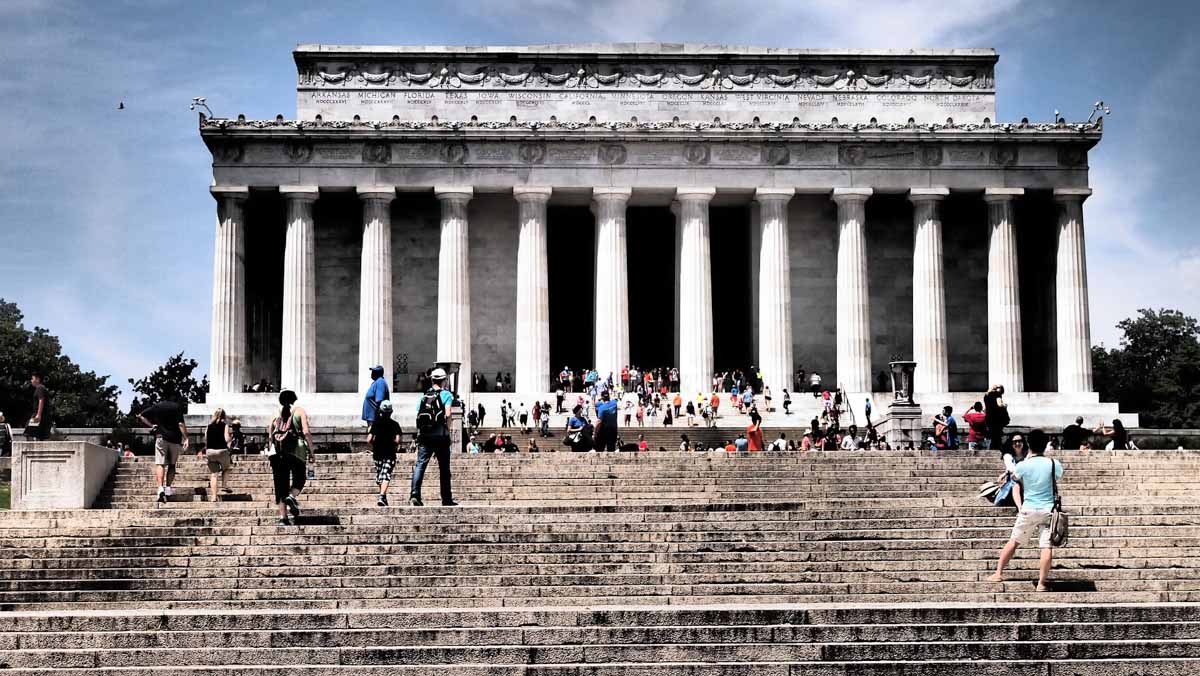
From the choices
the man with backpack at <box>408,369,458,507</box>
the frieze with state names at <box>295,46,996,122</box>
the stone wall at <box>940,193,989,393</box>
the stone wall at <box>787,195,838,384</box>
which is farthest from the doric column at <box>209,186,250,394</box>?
the man with backpack at <box>408,369,458,507</box>

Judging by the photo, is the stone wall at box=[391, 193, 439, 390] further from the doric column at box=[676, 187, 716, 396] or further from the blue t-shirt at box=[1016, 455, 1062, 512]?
the blue t-shirt at box=[1016, 455, 1062, 512]

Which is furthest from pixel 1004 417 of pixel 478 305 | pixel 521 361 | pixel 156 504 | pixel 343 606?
pixel 478 305

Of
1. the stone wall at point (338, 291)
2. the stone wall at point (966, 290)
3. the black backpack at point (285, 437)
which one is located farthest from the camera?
the stone wall at point (966, 290)

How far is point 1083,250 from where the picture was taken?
63438mm

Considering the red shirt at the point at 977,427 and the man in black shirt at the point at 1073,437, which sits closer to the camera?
the red shirt at the point at 977,427

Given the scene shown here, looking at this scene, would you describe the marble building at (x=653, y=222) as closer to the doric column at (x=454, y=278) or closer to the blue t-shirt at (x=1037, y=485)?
the doric column at (x=454, y=278)

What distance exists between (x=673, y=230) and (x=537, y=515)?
44.3 meters

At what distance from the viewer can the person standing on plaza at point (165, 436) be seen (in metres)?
30.3

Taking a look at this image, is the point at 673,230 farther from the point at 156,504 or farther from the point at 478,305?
the point at 156,504

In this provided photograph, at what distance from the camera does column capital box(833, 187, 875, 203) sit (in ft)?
206

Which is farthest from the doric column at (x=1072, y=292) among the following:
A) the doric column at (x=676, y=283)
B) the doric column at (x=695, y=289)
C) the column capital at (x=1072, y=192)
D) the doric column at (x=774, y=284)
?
the doric column at (x=676, y=283)

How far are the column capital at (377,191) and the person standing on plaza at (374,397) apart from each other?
33.6 meters

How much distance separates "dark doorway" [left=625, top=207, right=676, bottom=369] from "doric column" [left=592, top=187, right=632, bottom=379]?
6.39 m

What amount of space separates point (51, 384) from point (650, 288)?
51.4 metres
